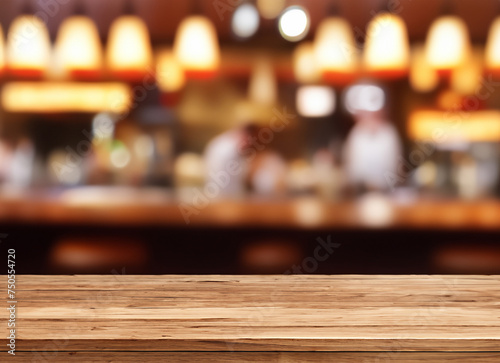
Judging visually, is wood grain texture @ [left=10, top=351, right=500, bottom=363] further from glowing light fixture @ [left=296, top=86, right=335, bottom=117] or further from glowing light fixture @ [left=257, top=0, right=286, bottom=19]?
glowing light fixture @ [left=296, top=86, right=335, bottom=117]

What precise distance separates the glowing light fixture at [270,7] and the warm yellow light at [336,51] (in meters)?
0.38

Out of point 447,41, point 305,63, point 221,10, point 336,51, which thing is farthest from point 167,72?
point 447,41

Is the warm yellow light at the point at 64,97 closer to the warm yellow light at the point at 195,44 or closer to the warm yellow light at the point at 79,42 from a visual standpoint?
the warm yellow light at the point at 79,42

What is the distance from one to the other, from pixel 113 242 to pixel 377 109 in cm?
297

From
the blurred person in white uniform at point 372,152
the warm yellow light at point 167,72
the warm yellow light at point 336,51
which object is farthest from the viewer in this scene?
the warm yellow light at point 167,72

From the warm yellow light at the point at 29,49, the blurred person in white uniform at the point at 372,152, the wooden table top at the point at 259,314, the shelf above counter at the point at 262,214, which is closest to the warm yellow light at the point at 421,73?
the blurred person in white uniform at the point at 372,152

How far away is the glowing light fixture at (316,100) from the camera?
4.94 meters

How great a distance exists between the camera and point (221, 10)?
164 inches

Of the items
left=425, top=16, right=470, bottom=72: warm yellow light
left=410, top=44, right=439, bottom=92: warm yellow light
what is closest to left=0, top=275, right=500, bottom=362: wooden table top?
left=425, top=16, right=470, bottom=72: warm yellow light

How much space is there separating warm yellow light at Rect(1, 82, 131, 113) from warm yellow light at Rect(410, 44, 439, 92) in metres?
2.79

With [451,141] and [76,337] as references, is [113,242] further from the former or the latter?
[451,141]

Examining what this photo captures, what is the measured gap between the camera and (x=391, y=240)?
3080 millimetres

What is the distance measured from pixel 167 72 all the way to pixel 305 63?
4.25ft

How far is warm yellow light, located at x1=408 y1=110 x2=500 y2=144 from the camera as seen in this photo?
503 centimetres
